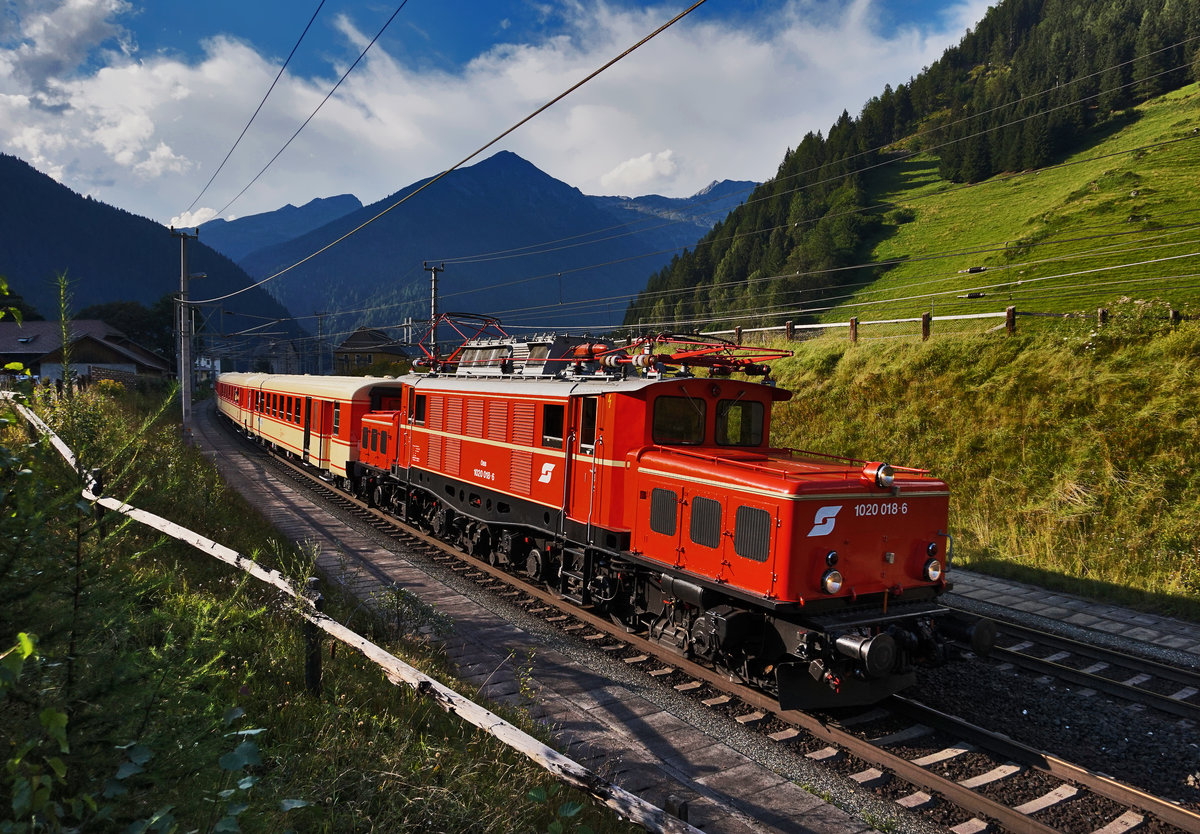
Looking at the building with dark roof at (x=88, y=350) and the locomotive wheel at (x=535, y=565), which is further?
the building with dark roof at (x=88, y=350)

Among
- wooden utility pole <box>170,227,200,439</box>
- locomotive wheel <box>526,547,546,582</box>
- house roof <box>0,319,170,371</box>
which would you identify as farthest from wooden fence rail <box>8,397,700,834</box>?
house roof <box>0,319,170,371</box>

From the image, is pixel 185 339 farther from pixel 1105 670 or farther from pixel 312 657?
pixel 1105 670

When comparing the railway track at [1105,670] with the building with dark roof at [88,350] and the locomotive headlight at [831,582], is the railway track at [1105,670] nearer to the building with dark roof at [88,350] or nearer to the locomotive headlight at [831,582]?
the locomotive headlight at [831,582]

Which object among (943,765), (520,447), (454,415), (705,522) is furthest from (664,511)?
(454,415)

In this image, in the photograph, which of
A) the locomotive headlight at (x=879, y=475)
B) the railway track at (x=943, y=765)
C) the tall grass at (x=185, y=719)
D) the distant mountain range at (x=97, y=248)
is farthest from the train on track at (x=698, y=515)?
the distant mountain range at (x=97, y=248)

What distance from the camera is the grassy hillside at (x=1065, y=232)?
939 inches

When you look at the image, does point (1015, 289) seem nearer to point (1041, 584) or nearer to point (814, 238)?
point (1041, 584)

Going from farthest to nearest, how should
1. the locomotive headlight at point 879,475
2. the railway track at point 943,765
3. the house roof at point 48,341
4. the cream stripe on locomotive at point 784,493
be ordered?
the house roof at point 48,341, the locomotive headlight at point 879,475, the cream stripe on locomotive at point 784,493, the railway track at point 943,765

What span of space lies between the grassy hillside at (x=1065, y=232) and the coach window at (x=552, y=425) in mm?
15527

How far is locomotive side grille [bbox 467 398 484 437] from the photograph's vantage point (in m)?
12.0

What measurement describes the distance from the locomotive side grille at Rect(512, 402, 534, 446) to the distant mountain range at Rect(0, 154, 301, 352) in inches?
6139

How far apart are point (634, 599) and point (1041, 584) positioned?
8091 millimetres

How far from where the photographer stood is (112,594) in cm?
272

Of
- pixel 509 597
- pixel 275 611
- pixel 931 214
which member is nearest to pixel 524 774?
pixel 275 611
